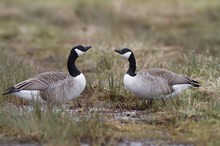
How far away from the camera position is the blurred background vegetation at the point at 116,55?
9359 mm

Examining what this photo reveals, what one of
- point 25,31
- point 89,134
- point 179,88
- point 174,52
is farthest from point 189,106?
point 25,31

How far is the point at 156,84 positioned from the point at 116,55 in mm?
4832

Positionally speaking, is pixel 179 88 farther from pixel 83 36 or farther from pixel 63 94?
pixel 83 36

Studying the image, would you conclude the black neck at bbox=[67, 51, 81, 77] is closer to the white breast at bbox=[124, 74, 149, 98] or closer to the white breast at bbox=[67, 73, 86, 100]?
the white breast at bbox=[67, 73, 86, 100]

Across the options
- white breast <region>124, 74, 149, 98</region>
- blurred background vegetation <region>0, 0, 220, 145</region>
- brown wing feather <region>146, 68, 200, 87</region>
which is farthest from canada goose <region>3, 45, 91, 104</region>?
brown wing feather <region>146, 68, 200, 87</region>

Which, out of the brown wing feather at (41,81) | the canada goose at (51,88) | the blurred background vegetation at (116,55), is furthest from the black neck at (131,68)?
the brown wing feather at (41,81)

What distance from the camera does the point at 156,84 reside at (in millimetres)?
10852

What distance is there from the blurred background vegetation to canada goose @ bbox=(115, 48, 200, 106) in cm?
19

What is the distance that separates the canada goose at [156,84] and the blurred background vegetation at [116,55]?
0.19 metres

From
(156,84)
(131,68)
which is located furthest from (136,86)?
(131,68)

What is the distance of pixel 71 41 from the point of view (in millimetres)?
20469

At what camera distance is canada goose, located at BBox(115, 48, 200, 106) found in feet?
35.5

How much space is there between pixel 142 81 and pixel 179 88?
0.64m

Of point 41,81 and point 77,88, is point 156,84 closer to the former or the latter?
point 77,88
